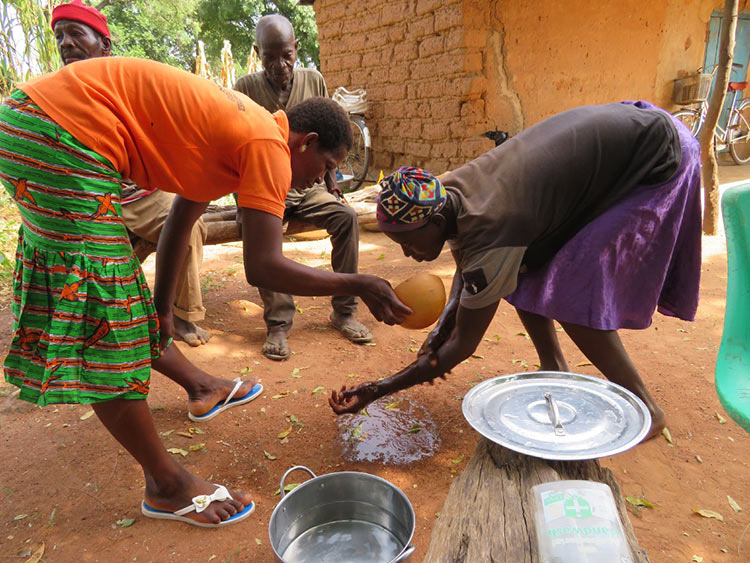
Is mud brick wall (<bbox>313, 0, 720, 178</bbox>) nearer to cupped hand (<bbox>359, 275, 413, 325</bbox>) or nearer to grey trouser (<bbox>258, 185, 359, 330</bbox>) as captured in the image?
grey trouser (<bbox>258, 185, 359, 330</bbox>)

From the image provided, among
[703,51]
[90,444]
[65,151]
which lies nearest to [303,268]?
[65,151]

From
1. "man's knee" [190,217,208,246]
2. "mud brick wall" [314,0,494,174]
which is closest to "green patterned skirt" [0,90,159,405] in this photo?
"man's knee" [190,217,208,246]

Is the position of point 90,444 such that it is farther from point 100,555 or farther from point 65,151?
point 65,151

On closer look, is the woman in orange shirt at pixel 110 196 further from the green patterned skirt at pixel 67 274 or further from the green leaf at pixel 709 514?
the green leaf at pixel 709 514

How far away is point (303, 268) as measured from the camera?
181cm

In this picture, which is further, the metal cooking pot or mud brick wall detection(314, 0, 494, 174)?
mud brick wall detection(314, 0, 494, 174)

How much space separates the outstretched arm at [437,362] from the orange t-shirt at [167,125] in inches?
31.4

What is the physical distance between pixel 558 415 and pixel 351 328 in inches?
90.4

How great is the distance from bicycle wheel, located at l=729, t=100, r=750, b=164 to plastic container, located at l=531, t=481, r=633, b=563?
10611 millimetres

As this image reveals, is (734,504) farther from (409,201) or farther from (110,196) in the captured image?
(110,196)

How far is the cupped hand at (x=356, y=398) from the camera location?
6.87 feet

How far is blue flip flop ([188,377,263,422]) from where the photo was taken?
8.42 feet

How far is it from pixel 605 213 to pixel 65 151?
1918 mm

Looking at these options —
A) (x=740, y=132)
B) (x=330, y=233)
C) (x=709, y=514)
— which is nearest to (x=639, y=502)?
(x=709, y=514)
